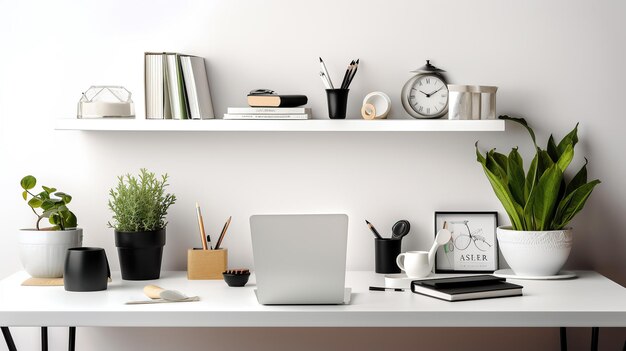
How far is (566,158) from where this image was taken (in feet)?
9.35

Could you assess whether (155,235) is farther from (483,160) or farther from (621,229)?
(621,229)

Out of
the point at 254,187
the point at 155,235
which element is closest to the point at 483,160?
the point at 254,187

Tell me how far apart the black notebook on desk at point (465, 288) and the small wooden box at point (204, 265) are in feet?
2.27

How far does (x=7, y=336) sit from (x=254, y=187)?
973mm

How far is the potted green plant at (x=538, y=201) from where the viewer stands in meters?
2.79

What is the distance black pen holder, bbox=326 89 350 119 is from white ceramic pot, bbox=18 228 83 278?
99 cm

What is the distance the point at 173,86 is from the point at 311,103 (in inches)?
19.4

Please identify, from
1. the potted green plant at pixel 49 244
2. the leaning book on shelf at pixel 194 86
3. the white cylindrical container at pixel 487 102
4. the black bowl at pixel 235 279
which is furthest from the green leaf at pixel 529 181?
the potted green plant at pixel 49 244

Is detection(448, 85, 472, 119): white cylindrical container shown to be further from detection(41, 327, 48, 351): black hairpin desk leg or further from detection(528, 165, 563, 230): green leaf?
detection(41, 327, 48, 351): black hairpin desk leg

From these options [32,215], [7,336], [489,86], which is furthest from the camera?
[32,215]

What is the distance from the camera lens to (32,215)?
309 centimetres

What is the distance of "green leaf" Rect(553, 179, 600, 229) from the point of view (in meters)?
2.84

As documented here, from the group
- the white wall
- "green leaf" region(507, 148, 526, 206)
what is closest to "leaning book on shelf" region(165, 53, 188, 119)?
the white wall

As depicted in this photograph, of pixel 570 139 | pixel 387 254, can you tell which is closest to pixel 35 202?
pixel 387 254
